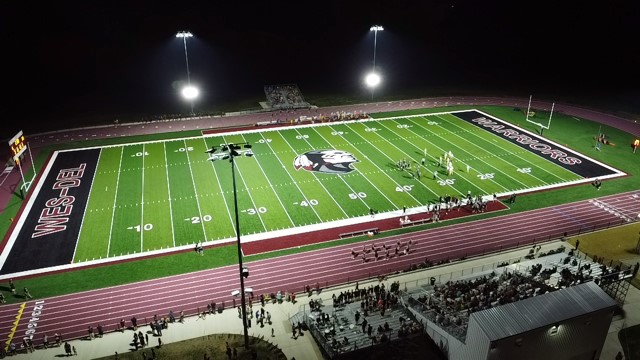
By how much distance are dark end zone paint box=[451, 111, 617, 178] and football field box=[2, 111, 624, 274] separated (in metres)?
0.19

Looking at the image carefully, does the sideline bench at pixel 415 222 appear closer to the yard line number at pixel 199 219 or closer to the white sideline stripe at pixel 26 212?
the yard line number at pixel 199 219

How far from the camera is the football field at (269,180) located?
3225cm

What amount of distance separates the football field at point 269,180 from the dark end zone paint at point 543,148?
0.19 m

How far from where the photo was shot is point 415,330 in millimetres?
22359

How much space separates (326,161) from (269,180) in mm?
6347

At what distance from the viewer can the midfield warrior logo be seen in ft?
136

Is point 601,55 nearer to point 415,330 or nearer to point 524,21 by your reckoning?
point 524,21

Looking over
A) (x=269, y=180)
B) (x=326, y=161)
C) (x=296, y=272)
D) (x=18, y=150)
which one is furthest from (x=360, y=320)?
(x=18, y=150)

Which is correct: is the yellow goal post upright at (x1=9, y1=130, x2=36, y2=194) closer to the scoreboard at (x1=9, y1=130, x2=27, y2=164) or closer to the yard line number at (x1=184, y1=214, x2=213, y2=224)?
the scoreboard at (x1=9, y1=130, x2=27, y2=164)

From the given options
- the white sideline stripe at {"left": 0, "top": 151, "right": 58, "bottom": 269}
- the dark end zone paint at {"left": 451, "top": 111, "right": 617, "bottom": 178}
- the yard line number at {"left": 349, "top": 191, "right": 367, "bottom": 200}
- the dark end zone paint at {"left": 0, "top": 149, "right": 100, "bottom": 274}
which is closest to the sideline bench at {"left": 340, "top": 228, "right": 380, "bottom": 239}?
the yard line number at {"left": 349, "top": 191, "right": 367, "bottom": 200}

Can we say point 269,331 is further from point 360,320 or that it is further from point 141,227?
point 141,227

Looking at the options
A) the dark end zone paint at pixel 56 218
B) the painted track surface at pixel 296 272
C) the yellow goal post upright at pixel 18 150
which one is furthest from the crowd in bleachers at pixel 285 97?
the painted track surface at pixel 296 272

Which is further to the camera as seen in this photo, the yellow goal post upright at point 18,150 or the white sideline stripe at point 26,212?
the yellow goal post upright at point 18,150

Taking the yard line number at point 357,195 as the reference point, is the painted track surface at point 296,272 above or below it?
below
